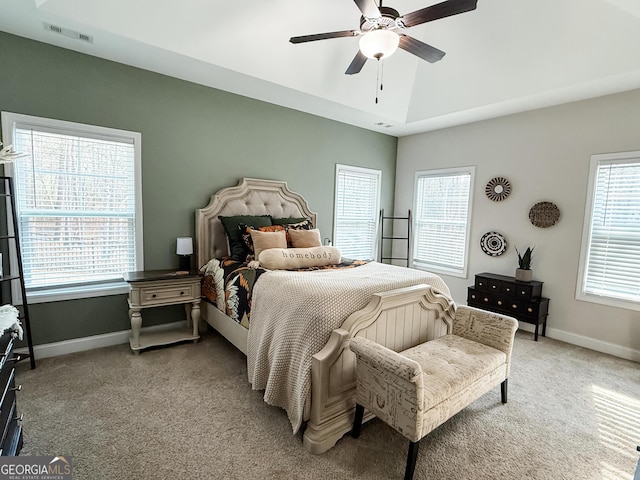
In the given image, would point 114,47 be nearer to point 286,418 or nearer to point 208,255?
point 208,255

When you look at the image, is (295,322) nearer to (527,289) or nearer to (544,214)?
(527,289)

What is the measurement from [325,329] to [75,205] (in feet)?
8.83

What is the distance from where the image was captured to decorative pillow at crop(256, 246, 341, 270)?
2783mm

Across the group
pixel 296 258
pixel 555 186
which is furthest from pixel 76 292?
pixel 555 186

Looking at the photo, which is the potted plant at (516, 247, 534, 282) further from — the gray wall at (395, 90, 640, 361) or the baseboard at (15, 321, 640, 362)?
the baseboard at (15, 321, 640, 362)

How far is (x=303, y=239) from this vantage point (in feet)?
11.1

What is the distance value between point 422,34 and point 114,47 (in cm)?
309

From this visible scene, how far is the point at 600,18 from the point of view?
274 centimetres

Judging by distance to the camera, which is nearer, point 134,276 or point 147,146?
point 134,276

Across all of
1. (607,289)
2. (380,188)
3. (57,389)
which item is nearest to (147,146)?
(57,389)

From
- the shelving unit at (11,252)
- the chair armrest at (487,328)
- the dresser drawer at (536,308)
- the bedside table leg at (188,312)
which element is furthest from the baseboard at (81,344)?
the dresser drawer at (536,308)

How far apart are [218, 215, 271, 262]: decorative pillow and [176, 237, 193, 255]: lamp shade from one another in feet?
1.32

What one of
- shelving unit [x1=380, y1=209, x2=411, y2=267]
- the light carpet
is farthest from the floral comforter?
shelving unit [x1=380, y1=209, x2=411, y2=267]

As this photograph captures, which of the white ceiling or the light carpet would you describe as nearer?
the light carpet
